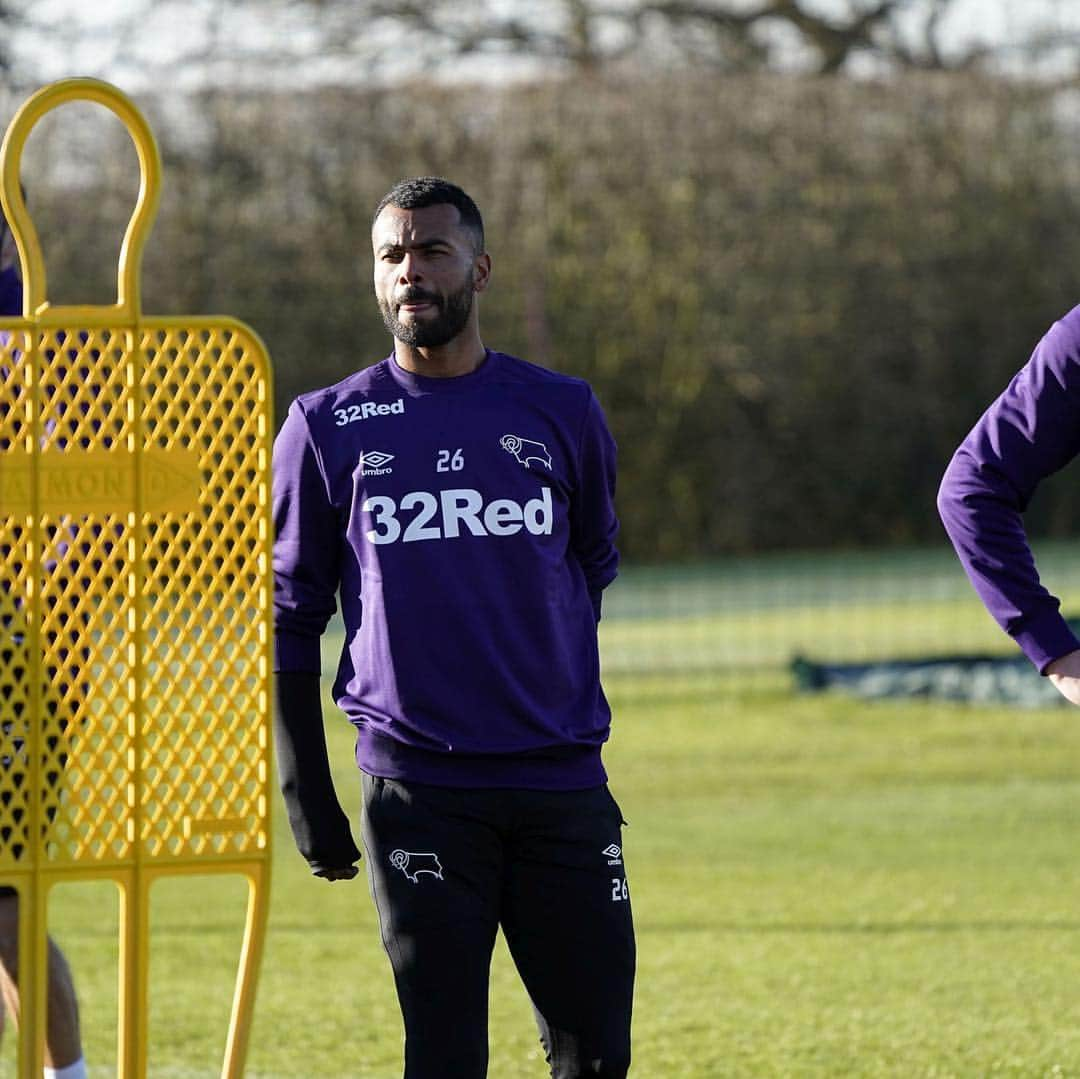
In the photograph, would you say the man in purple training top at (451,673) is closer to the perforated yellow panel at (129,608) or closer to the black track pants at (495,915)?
the black track pants at (495,915)

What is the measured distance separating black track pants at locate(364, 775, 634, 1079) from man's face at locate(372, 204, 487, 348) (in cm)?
88

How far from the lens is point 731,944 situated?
7.77 m

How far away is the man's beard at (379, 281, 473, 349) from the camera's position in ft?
13.9

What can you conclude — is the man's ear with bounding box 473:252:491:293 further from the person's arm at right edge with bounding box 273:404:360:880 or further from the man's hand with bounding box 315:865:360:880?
the man's hand with bounding box 315:865:360:880

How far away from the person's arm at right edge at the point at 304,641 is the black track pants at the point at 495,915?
0.08m

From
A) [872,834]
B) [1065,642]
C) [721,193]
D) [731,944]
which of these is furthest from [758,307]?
[1065,642]

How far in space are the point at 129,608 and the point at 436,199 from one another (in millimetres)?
1120

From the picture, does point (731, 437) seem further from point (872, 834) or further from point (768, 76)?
point (872, 834)

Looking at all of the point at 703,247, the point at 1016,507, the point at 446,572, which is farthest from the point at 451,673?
the point at 703,247

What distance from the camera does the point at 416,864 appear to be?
4125 millimetres

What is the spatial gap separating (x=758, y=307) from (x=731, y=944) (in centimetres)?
1493

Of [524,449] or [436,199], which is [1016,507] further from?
[436,199]

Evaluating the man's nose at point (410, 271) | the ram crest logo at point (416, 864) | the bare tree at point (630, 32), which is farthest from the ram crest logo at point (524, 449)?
the bare tree at point (630, 32)

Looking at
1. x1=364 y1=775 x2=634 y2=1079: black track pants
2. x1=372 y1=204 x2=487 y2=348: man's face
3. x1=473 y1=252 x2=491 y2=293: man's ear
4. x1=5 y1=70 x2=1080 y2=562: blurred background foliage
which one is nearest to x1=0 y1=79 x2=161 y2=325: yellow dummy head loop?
x1=372 y1=204 x2=487 y2=348: man's face
